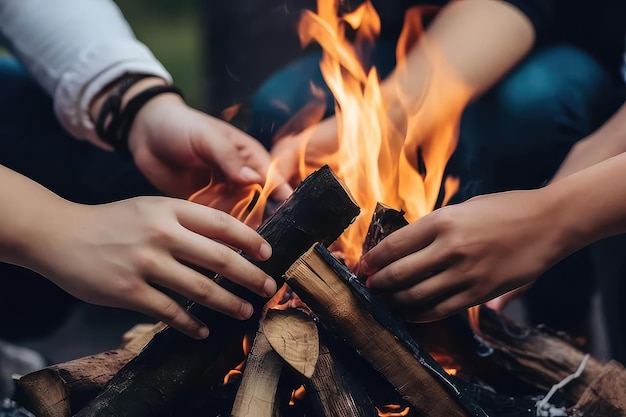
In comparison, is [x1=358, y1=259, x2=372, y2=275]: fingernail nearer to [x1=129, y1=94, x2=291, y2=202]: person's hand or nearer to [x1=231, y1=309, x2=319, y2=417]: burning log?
[x1=231, y1=309, x2=319, y2=417]: burning log

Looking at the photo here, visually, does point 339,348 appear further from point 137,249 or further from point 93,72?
point 93,72

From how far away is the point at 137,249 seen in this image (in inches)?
37.0

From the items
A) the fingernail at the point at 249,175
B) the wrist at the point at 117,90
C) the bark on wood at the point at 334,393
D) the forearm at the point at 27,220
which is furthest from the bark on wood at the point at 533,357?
the wrist at the point at 117,90

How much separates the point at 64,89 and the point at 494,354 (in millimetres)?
1057

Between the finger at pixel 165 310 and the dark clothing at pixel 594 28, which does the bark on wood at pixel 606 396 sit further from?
the dark clothing at pixel 594 28

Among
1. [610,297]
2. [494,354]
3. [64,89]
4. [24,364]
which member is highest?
[64,89]

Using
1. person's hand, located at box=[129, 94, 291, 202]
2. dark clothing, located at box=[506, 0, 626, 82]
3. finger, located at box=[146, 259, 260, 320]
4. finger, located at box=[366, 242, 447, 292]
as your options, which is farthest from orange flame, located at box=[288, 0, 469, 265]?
dark clothing, located at box=[506, 0, 626, 82]

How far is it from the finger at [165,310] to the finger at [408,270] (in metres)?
0.25

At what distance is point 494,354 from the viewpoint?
125cm

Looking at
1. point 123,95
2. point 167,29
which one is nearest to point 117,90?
point 123,95

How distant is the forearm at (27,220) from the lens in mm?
969

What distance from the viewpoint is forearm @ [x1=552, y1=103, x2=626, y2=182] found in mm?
1383

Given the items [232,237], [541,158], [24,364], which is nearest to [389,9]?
[541,158]

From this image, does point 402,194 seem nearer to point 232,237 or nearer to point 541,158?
point 232,237
